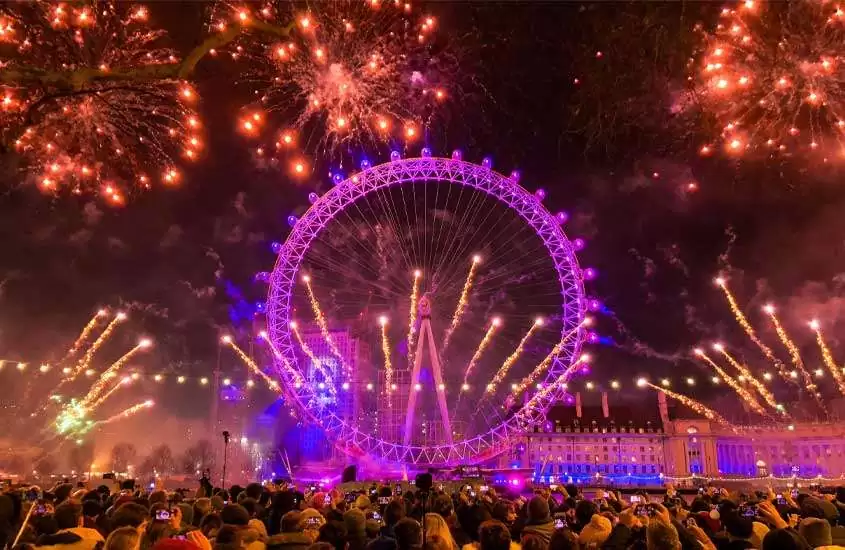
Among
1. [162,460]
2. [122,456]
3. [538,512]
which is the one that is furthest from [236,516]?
[162,460]

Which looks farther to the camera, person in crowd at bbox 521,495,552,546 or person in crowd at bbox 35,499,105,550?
person in crowd at bbox 521,495,552,546

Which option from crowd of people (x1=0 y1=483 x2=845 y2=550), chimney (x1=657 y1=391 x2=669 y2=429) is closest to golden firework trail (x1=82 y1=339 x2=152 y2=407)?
crowd of people (x1=0 y1=483 x2=845 y2=550)

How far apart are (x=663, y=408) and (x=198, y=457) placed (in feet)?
257

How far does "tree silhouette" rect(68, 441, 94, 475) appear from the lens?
73.0 m

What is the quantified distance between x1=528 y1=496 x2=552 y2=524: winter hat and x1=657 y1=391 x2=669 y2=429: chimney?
103 metres

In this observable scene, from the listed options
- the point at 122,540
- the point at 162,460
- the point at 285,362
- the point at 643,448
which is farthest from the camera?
the point at 643,448

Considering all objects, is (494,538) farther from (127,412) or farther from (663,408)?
(663,408)

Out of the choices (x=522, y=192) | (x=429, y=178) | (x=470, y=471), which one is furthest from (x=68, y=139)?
(x=470, y=471)

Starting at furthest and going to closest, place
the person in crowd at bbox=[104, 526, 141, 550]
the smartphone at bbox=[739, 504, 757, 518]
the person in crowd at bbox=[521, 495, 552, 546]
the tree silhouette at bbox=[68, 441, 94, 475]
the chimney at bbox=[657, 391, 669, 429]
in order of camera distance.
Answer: the chimney at bbox=[657, 391, 669, 429] < the tree silhouette at bbox=[68, 441, 94, 475] < the smartphone at bbox=[739, 504, 757, 518] < the person in crowd at bbox=[521, 495, 552, 546] < the person in crowd at bbox=[104, 526, 141, 550]

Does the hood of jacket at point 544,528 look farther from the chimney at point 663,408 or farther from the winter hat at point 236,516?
the chimney at point 663,408

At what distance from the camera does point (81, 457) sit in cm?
7431

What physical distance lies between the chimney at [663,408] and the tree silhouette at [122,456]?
85843 millimetres

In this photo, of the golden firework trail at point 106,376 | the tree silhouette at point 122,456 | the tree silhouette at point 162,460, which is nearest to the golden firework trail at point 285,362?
the golden firework trail at point 106,376

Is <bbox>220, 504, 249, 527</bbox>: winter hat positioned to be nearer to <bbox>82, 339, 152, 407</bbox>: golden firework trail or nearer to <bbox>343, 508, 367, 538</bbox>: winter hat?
<bbox>343, 508, 367, 538</bbox>: winter hat
